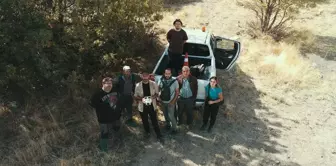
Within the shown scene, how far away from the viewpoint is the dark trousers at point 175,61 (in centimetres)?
880

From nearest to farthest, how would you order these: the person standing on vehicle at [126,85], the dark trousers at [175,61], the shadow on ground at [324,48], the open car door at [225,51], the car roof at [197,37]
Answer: the person standing on vehicle at [126,85], the dark trousers at [175,61], the car roof at [197,37], the open car door at [225,51], the shadow on ground at [324,48]

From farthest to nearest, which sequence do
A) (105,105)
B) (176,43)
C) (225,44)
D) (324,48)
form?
(324,48)
(225,44)
(176,43)
(105,105)

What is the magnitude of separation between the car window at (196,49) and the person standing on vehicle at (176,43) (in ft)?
1.97

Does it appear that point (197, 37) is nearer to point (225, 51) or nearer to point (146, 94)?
point (225, 51)

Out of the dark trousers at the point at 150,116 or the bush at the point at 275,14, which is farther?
the bush at the point at 275,14

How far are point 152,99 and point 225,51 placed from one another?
437cm

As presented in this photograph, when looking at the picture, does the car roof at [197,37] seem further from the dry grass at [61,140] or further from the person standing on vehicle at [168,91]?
the dry grass at [61,140]

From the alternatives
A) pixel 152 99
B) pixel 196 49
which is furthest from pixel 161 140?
pixel 196 49

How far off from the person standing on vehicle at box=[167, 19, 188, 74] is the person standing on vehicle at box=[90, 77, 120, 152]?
2.46 m

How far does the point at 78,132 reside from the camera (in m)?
7.89

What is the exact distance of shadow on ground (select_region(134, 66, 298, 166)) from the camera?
7.18m

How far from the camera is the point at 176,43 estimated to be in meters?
8.57

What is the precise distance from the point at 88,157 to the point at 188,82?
2.57m

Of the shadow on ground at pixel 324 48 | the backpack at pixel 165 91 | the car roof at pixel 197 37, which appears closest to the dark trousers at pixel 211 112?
the backpack at pixel 165 91
